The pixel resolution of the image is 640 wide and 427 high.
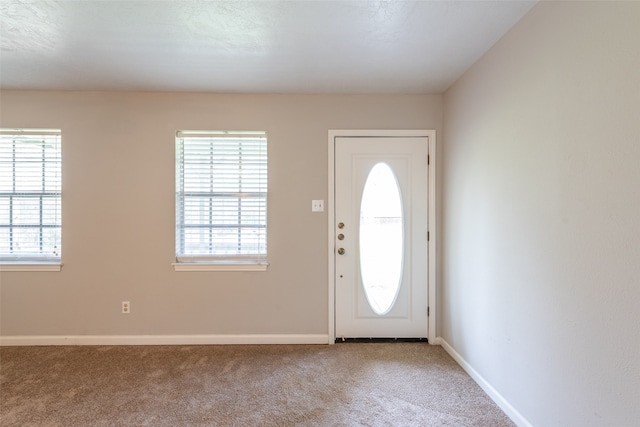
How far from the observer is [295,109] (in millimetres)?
2768

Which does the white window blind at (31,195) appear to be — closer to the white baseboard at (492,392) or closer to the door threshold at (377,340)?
the door threshold at (377,340)

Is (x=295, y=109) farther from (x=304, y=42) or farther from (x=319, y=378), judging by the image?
(x=319, y=378)

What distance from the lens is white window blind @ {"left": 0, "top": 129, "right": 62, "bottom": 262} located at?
106 inches

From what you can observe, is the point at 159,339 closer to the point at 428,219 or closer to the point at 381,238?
the point at 381,238

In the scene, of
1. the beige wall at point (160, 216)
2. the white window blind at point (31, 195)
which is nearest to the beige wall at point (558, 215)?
the beige wall at point (160, 216)

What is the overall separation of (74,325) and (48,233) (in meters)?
0.88

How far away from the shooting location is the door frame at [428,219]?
2.77 meters

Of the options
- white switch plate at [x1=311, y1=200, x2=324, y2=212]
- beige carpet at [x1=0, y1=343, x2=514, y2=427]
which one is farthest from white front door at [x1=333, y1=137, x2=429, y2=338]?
beige carpet at [x1=0, y1=343, x2=514, y2=427]

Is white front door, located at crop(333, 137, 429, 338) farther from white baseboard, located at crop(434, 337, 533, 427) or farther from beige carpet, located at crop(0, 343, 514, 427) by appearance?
white baseboard, located at crop(434, 337, 533, 427)

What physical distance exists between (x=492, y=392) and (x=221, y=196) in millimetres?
2619

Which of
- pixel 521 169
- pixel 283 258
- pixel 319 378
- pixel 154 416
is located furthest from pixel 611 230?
pixel 154 416

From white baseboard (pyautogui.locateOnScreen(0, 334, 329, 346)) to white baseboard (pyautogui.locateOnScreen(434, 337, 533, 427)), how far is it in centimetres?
111

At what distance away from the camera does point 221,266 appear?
277cm

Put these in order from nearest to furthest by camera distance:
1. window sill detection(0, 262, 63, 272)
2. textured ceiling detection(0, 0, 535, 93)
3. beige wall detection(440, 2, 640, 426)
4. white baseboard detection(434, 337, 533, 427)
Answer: beige wall detection(440, 2, 640, 426) → textured ceiling detection(0, 0, 535, 93) → white baseboard detection(434, 337, 533, 427) → window sill detection(0, 262, 63, 272)
